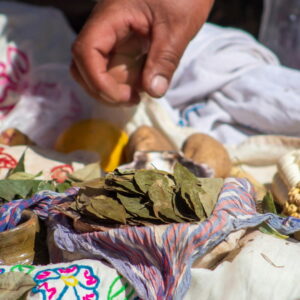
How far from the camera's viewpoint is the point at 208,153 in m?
1.30

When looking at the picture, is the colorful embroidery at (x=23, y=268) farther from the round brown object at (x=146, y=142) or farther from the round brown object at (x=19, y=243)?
the round brown object at (x=146, y=142)

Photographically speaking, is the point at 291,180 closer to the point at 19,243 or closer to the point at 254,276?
the point at 254,276

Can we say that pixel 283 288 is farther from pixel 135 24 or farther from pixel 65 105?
pixel 65 105

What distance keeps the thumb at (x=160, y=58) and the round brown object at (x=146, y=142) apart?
0.14m

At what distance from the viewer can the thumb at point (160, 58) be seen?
1245mm

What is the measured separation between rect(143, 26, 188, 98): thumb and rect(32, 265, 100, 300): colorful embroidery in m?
0.59

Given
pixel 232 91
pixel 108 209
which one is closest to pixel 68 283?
pixel 108 209

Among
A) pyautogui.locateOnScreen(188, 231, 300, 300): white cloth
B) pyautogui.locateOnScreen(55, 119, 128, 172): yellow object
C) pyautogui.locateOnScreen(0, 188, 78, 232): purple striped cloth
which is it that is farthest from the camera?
pyautogui.locateOnScreen(55, 119, 128, 172): yellow object

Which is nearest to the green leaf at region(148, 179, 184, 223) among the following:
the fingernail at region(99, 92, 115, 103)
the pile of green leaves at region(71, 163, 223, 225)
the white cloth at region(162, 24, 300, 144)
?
the pile of green leaves at region(71, 163, 223, 225)

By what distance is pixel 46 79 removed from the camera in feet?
5.61

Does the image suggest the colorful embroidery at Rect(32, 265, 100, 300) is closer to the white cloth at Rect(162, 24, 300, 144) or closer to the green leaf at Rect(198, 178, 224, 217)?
the green leaf at Rect(198, 178, 224, 217)

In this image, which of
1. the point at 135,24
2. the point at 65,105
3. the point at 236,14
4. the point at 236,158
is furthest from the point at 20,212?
the point at 236,14

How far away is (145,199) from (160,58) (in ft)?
1.75

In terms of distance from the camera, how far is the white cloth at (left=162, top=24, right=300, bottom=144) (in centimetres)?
152
